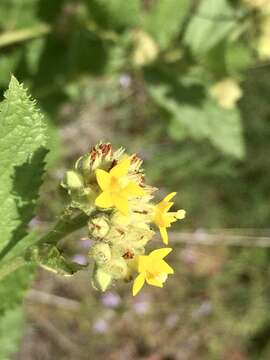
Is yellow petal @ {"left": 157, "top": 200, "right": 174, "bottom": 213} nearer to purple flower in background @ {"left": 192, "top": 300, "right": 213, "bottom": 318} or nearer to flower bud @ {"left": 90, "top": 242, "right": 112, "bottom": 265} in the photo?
flower bud @ {"left": 90, "top": 242, "right": 112, "bottom": 265}

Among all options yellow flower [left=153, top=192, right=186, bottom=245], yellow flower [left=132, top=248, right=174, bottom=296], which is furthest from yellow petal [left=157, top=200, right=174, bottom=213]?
yellow flower [left=132, top=248, right=174, bottom=296]

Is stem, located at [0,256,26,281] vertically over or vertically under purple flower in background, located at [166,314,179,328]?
under

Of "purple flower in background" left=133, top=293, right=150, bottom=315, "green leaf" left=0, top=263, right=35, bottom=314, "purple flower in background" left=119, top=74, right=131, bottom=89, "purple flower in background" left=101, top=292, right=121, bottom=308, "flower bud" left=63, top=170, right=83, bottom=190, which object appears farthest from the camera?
"purple flower in background" left=133, top=293, right=150, bottom=315

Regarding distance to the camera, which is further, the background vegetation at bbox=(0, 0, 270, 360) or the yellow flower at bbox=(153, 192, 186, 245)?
the background vegetation at bbox=(0, 0, 270, 360)

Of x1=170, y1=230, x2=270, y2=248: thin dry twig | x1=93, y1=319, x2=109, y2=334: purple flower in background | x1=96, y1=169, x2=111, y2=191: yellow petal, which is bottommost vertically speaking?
x1=96, y1=169, x2=111, y2=191: yellow petal

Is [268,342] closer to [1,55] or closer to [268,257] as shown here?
[268,257]

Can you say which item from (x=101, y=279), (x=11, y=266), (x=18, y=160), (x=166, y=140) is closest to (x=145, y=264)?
(x=101, y=279)

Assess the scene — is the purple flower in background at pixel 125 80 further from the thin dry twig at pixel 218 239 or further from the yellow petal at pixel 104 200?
the yellow petal at pixel 104 200

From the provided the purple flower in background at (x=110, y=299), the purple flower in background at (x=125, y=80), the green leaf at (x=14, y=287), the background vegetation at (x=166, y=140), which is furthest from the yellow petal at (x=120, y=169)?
the purple flower in background at (x=110, y=299)
